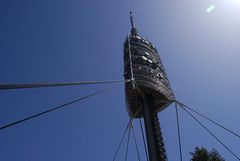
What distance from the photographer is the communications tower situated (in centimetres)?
4262

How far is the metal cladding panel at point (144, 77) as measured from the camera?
1799 inches

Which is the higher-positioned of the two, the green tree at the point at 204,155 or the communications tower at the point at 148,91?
the communications tower at the point at 148,91

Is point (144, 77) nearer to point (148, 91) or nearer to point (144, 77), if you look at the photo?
point (144, 77)

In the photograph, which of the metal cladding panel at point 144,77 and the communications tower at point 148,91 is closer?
the communications tower at point 148,91

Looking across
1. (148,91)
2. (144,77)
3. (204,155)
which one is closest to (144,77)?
(144,77)

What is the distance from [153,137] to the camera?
1661 inches

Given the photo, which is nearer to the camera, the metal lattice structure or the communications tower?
the communications tower

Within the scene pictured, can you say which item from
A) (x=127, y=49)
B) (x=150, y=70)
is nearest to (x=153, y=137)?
(x=150, y=70)

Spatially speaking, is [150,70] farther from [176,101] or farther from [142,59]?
[176,101]

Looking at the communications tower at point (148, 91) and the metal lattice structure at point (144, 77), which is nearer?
the communications tower at point (148, 91)

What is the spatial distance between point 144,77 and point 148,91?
1.93m

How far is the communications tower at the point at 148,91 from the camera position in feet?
140

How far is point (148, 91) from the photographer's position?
45.6m

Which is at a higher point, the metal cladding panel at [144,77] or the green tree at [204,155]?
the metal cladding panel at [144,77]
